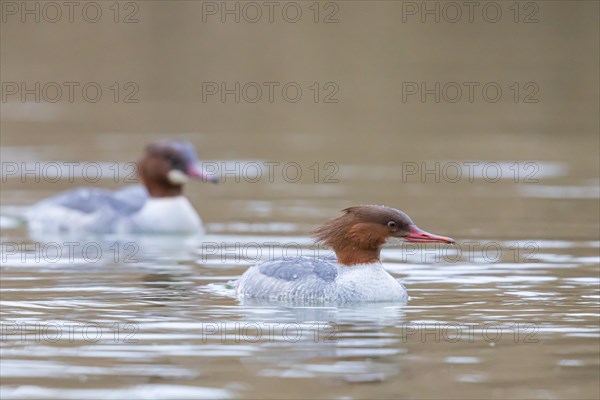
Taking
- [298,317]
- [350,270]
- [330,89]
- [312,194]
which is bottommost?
[298,317]

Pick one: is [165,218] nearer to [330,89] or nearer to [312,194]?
[312,194]

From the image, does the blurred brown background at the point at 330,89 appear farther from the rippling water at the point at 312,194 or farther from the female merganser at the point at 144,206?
the female merganser at the point at 144,206

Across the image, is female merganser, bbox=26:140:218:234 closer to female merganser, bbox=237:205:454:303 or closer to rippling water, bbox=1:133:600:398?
rippling water, bbox=1:133:600:398

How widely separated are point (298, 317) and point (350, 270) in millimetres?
823

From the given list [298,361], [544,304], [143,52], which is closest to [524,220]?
[544,304]

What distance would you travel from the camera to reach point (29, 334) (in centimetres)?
1039

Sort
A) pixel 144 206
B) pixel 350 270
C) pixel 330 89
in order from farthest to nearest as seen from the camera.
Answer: pixel 330 89
pixel 144 206
pixel 350 270

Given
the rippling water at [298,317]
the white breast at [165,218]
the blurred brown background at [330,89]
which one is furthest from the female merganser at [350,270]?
the white breast at [165,218]

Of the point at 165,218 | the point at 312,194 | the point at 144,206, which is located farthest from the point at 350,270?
the point at 312,194

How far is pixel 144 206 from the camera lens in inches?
680

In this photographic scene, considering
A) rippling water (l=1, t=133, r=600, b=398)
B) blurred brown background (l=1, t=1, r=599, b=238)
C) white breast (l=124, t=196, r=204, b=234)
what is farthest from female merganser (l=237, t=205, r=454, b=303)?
white breast (l=124, t=196, r=204, b=234)

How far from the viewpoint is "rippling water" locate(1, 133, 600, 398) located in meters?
9.00

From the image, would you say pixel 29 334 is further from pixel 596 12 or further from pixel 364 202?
pixel 596 12

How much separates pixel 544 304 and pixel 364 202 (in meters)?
6.21
